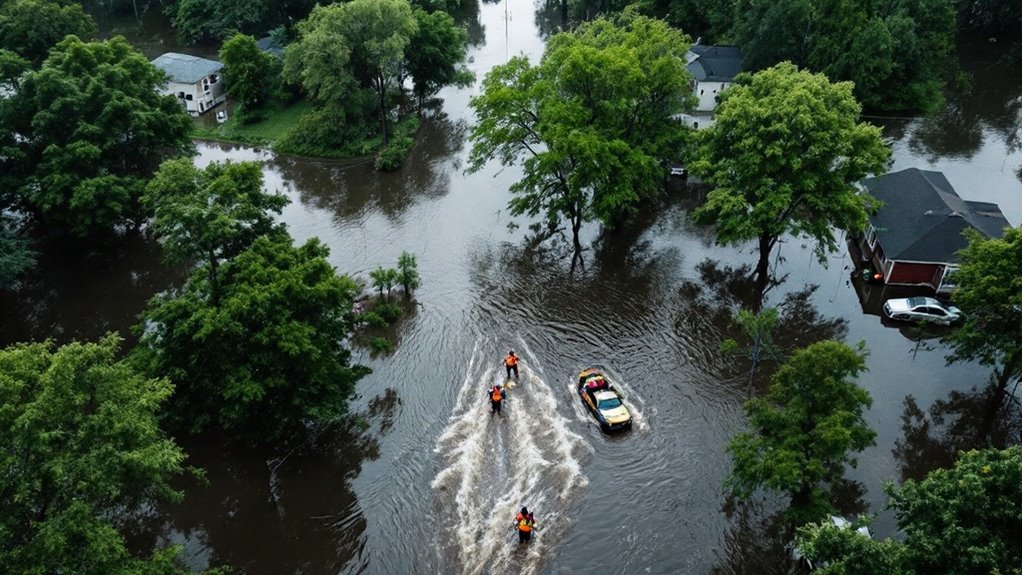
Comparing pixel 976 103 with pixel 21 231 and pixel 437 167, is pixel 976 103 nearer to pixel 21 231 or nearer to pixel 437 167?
pixel 437 167

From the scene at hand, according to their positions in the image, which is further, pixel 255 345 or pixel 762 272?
pixel 762 272

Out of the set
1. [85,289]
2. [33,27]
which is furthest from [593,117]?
[33,27]

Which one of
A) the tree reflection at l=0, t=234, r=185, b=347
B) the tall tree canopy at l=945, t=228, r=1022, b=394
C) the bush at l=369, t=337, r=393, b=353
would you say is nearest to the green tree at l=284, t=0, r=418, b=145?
the tree reflection at l=0, t=234, r=185, b=347

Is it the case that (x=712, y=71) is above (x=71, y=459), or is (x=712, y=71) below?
above

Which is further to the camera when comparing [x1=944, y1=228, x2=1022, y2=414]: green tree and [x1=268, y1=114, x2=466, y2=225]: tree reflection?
[x1=268, y1=114, x2=466, y2=225]: tree reflection

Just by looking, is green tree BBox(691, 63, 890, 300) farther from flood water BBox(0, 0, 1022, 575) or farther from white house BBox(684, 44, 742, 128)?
white house BBox(684, 44, 742, 128)

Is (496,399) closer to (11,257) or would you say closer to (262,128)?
(11,257)
